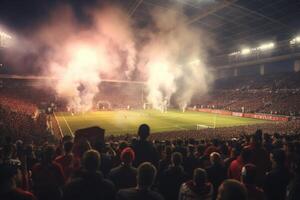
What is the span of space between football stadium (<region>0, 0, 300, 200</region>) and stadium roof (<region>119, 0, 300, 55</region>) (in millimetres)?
161

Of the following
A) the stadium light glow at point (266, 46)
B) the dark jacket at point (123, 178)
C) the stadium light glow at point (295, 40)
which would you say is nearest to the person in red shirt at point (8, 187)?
the dark jacket at point (123, 178)

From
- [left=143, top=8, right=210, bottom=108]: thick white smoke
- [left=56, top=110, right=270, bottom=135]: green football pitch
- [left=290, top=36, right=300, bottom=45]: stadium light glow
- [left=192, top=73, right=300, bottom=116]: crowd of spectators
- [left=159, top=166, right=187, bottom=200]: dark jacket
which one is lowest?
[left=56, top=110, right=270, bottom=135]: green football pitch

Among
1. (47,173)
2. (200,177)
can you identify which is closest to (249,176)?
(200,177)

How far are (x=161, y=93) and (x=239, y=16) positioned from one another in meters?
29.2

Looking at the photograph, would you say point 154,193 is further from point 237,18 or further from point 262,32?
point 262,32

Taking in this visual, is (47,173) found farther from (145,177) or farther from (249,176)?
(249,176)

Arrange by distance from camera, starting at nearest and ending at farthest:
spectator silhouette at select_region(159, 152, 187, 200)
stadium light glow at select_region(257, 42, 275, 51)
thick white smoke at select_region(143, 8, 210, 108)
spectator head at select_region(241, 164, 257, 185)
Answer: spectator head at select_region(241, 164, 257, 185), spectator silhouette at select_region(159, 152, 187, 200), thick white smoke at select_region(143, 8, 210, 108), stadium light glow at select_region(257, 42, 275, 51)

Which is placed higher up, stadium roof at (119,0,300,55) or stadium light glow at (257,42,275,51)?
stadium light glow at (257,42,275,51)

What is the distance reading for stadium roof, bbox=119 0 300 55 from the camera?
33.1m

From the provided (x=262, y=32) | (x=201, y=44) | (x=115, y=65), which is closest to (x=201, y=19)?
(x=262, y=32)

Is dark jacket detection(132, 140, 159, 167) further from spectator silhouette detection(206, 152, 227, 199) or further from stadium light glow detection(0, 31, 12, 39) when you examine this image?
stadium light glow detection(0, 31, 12, 39)

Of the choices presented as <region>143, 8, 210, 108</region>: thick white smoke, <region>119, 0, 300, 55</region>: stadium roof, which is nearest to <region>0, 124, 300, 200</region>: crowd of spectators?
<region>119, 0, 300, 55</region>: stadium roof

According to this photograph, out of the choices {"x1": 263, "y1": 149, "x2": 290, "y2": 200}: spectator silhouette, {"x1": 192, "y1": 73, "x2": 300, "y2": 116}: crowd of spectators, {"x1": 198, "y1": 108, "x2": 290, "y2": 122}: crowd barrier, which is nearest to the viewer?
{"x1": 263, "y1": 149, "x2": 290, "y2": 200}: spectator silhouette

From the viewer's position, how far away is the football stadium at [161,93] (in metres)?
4.80
